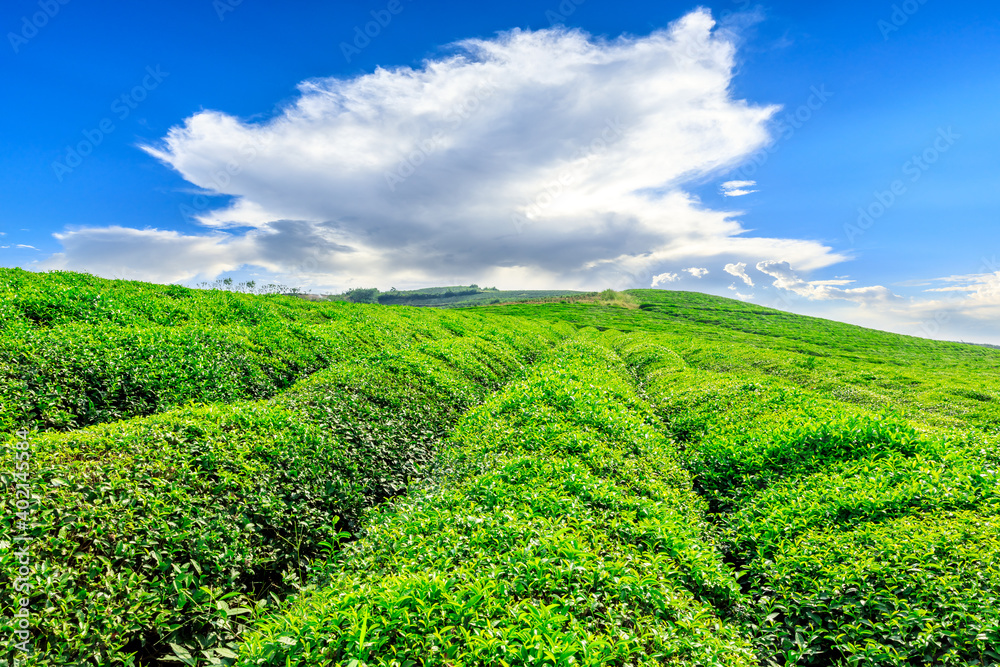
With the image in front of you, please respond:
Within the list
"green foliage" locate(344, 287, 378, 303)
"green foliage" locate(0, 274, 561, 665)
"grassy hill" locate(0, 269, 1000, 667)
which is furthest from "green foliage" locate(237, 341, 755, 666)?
"green foliage" locate(344, 287, 378, 303)

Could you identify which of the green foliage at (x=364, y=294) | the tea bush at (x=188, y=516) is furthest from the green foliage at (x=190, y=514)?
the green foliage at (x=364, y=294)

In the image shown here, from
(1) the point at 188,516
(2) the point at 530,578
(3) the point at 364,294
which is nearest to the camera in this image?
(2) the point at 530,578

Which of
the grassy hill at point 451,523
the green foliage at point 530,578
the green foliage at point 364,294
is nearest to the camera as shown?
the green foliage at point 530,578

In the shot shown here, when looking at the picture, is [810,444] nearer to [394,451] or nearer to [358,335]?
[394,451]

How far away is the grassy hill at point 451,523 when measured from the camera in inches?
177

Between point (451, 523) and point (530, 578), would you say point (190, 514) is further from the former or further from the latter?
point (530, 578)

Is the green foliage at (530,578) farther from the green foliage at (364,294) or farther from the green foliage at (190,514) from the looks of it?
the green foliage at (364,294)

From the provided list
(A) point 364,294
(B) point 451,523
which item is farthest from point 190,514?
(A) point 364,294

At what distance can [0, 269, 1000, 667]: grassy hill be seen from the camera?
450 centimetres

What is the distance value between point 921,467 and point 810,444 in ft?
5.82

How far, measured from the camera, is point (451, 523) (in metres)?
6.13

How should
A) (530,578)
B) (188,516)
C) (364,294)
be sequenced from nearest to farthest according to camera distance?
(530,578) → (188,516) → (364,294)

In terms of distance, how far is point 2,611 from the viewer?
4387mm

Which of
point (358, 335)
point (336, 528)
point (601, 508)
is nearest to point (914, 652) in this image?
point (601, 508)
